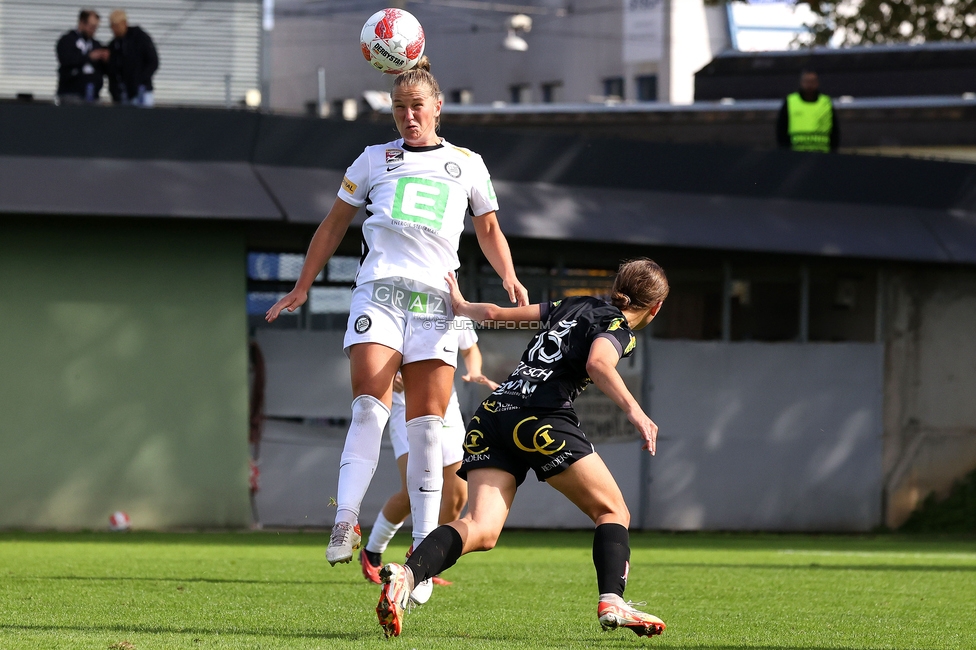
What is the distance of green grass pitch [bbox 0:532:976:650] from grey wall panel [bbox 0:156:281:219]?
331 cm

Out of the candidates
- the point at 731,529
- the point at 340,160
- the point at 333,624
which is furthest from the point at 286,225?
the point at 333,624

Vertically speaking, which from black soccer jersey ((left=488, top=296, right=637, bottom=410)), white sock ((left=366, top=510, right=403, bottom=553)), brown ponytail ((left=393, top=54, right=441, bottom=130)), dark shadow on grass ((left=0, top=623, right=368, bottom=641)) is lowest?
white sock ((left=366, top=510, right=403, bottom=553))

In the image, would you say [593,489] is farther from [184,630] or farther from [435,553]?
[184,630]

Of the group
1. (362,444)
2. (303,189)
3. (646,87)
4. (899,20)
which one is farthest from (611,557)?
(646,87)

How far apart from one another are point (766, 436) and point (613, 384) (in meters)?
11.7

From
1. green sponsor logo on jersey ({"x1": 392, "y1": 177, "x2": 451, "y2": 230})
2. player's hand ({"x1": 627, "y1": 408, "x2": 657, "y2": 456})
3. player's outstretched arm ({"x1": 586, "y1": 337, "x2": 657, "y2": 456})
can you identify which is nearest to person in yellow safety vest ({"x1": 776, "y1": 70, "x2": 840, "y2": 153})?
→ green sponsor logo on jersey ({"x1": 392, "y1": 177, "x2": 451, "y2": 230})

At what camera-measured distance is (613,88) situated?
132 feet

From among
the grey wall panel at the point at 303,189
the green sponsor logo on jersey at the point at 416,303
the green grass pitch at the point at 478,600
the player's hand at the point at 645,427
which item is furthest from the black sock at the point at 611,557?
the grey wall panel at the point at 303,189

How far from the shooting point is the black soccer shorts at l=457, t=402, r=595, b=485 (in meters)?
5.54

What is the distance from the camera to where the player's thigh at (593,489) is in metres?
5.60

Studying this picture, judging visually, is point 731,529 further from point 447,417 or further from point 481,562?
point 447,417

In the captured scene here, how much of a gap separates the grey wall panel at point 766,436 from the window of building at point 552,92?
25367mm

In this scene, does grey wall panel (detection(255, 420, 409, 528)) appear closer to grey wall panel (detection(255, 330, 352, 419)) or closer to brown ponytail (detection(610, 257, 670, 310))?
grey wall panel (detection(255, 330, 352, 419))

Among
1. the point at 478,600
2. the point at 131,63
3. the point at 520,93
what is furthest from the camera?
the point at 520,93
